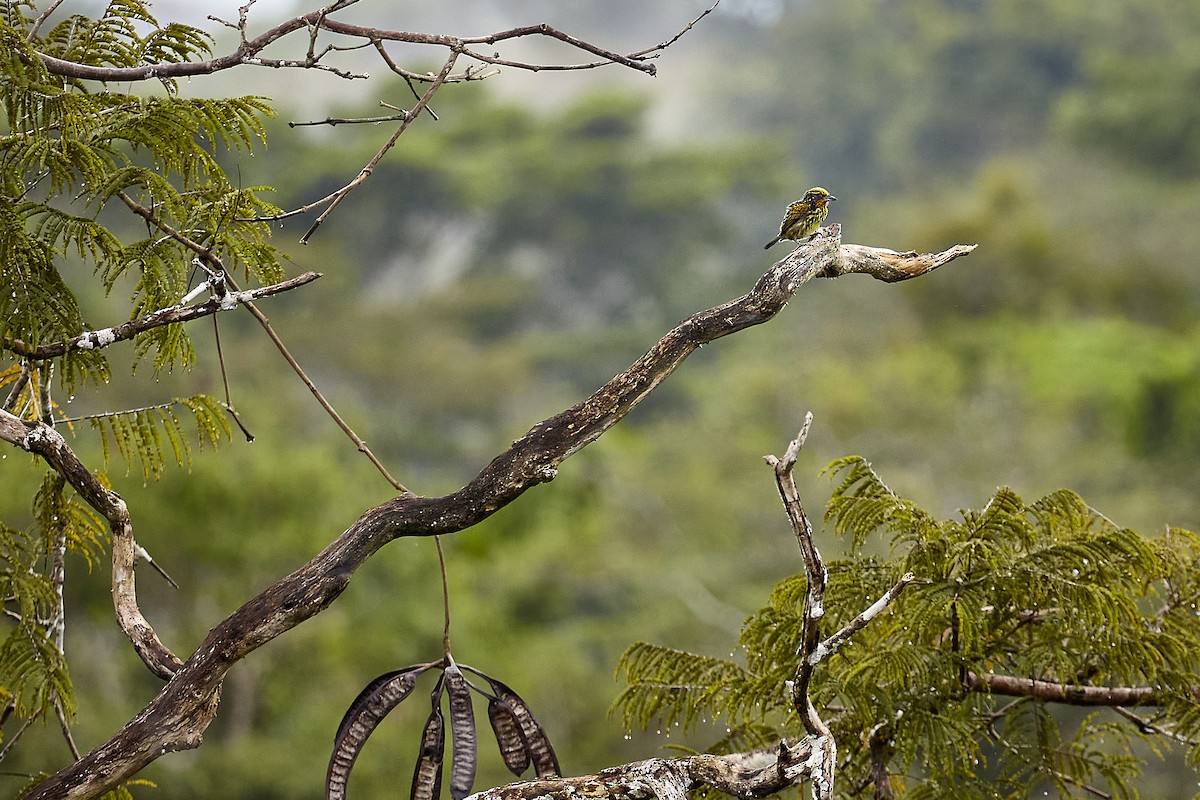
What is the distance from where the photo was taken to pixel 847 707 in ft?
7.22

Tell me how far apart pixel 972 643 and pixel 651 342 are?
62.1 feet

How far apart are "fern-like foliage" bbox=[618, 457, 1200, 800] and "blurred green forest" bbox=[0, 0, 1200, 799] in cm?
116

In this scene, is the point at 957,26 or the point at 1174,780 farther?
the point at 957,26

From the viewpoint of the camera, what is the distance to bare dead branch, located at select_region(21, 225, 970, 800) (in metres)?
1.73

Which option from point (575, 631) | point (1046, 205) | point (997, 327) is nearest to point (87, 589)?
point (575, 631)

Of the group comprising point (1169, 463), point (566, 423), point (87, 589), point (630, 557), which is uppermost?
point (566, 423)

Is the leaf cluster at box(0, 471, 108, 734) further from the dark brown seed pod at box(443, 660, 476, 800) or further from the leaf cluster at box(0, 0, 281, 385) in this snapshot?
the dark brown seed pod at box(443, 660, 476, 800)

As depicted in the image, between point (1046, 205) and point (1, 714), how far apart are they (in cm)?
2386

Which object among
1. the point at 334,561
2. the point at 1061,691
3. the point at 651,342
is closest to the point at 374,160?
the point at 334,561

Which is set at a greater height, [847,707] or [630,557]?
[847,707]

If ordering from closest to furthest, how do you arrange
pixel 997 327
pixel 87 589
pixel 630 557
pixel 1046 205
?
pixel 87 589 → pixel 630 557 → pixel 997 327 → pixel 1046 205

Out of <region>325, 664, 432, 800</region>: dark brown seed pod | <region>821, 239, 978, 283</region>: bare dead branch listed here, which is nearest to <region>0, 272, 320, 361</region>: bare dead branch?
<region>325, 664, 432, 800</region>: dark brown seed pod

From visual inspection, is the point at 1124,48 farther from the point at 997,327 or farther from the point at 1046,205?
the point at 997,327

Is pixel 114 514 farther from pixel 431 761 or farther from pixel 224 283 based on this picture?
pixel 431 761
